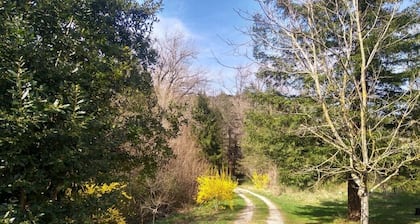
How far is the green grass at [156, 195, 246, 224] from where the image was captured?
15.1 m

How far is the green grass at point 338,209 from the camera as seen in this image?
13742mm

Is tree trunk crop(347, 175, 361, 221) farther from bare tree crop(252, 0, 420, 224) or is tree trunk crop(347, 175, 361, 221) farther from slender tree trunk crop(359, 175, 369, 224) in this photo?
slender tree trunk crop(359, 175, 369, 224)

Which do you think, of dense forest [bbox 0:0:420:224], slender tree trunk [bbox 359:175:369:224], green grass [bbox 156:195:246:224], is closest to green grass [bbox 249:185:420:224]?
dense forest [bbox 0:0:420:224]

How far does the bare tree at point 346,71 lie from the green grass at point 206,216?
637cm

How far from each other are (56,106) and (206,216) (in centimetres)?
1432

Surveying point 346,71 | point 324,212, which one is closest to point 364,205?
point 346,71

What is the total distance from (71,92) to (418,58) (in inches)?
463

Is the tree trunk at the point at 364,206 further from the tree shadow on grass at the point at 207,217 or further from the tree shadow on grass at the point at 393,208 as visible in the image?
the tree shadow on grass at the point at 207,217

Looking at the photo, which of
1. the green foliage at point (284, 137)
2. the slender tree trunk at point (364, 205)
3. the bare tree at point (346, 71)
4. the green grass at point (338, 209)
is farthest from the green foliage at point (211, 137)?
the slender tree trunk at point (364, 205)

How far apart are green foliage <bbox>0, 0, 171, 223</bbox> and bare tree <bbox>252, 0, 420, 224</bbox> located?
358 centimetres

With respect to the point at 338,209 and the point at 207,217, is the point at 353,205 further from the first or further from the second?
the point at 207,217

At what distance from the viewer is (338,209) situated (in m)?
17.1

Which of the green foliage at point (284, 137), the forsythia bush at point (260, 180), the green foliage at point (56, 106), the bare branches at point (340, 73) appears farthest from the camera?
the forsythia bush at point (260, 180)

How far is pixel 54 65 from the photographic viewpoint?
384 centimetres
